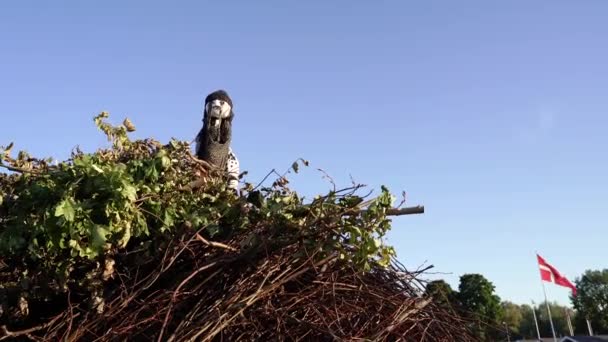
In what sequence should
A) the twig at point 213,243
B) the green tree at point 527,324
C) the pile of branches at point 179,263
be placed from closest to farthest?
1. the pile of branches at point 179,263
2. the twig at point 213,243
3. the green tree at point 527,324

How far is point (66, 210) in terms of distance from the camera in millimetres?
2402

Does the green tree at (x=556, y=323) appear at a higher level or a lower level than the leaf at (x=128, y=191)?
higher

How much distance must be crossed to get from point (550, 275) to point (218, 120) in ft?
108

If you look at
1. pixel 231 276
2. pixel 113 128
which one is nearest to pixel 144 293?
pixel 231 276

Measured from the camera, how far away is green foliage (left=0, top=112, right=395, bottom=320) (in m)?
2.54

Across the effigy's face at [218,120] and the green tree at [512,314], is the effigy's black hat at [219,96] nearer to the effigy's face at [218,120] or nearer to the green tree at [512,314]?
the effigy's face at [218,120]

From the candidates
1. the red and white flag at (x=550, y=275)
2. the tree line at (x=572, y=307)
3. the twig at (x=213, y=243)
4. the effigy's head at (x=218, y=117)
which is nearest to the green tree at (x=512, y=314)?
the tree line at (x=572, y=307)

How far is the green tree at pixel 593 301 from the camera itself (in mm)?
78688

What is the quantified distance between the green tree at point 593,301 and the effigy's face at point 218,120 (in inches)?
3288

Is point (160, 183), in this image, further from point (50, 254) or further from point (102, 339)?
point (102, 339)

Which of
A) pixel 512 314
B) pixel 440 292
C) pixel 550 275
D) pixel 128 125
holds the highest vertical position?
pixel 512 314

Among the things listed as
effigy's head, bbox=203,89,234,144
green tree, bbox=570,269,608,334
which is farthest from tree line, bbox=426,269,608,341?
effigy's head, bbox=203,89,234,144

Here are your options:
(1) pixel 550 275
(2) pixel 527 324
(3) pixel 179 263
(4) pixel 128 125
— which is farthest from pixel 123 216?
(2) pixel 527 324

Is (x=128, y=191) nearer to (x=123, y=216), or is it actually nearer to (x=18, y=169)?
(x=123, y=216)
